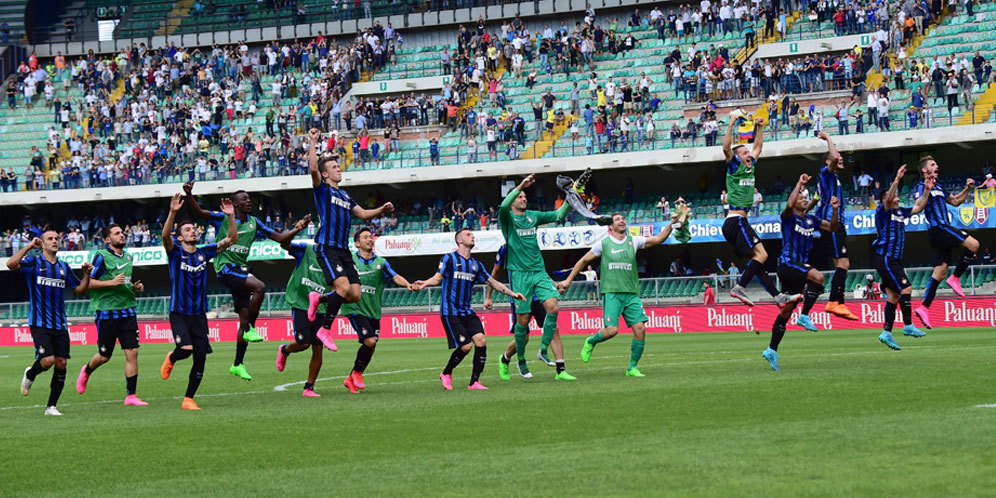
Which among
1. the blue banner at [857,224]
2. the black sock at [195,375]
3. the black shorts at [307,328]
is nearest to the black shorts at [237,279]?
the black shorts at [307,328]

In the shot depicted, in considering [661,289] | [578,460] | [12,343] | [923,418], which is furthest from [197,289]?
[12,343]

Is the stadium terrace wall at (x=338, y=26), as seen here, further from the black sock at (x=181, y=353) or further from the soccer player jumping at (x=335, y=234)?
the black sock at (x=181, y=353)

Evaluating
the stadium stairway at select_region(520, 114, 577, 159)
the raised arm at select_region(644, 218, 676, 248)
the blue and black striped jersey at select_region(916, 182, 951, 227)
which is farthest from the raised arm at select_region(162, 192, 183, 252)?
the stadium stairway at select_region(520, 114, 577, 159)

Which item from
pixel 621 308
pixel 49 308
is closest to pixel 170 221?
pixel 49 308

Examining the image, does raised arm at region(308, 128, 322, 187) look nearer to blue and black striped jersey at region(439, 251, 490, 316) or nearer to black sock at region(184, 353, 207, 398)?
blue and black striped jersey at region(439, 251, 490, 316)

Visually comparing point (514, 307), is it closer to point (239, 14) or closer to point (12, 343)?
point (12, 343)

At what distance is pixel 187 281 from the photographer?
50.8 feet

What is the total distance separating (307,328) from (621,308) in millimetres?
4363

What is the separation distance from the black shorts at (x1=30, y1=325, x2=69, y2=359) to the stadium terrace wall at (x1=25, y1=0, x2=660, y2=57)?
143ft

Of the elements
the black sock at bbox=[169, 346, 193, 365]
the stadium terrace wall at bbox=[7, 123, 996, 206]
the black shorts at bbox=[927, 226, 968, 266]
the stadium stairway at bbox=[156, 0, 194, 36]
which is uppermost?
the stadium stairway at bbox=[156, 0, 194, 36]

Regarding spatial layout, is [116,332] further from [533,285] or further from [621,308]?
[621,308]

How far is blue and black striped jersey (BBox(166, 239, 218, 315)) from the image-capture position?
1548 centimetres

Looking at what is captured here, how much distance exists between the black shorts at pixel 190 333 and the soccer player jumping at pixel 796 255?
7500 millimetres

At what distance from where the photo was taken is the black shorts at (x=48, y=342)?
15.3 metres
